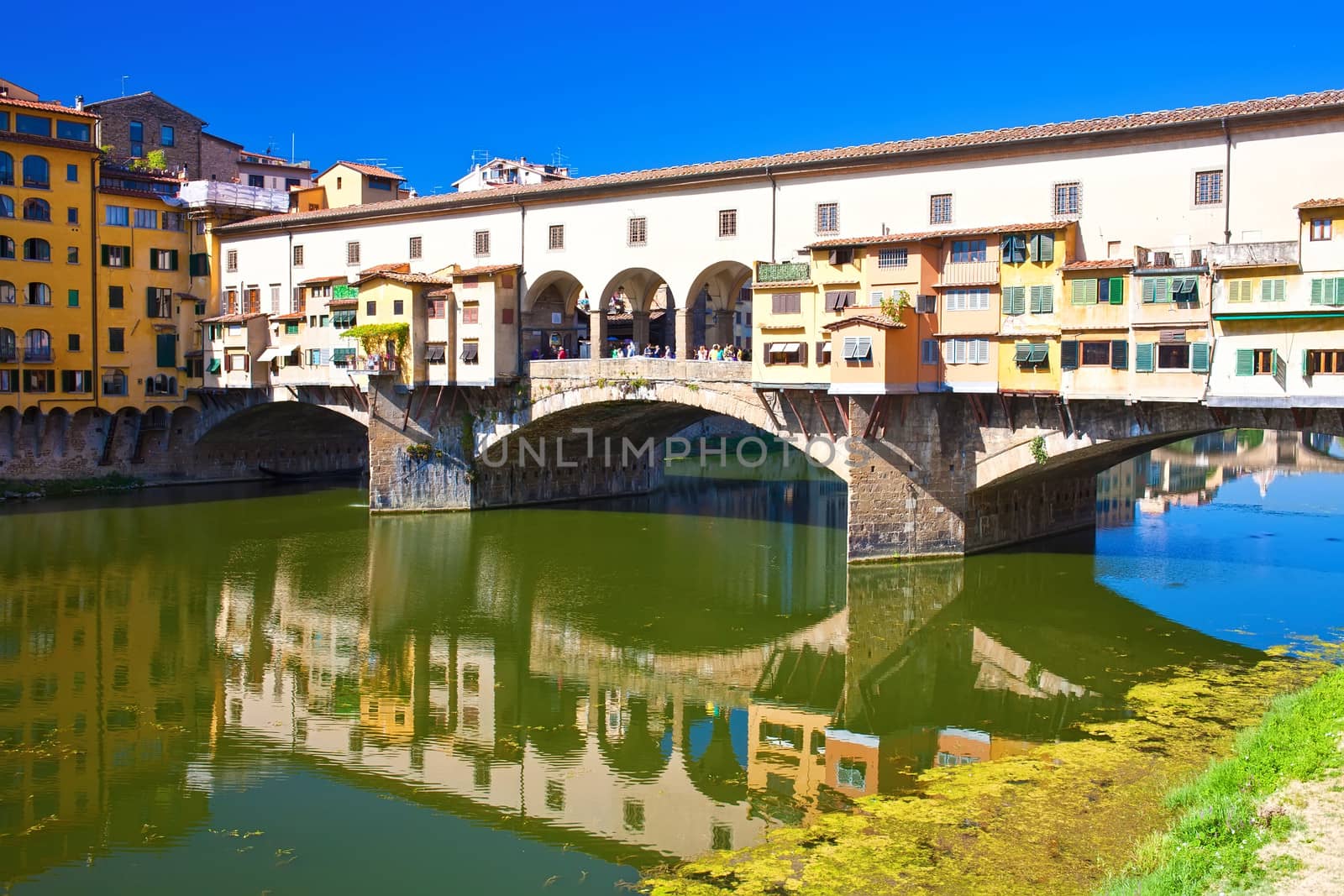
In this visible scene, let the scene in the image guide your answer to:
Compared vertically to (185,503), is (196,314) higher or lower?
higher

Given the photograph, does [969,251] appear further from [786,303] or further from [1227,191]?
[1227,191]

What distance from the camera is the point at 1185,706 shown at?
2005 centimetres

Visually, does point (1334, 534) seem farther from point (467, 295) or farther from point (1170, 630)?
point (467, 295)

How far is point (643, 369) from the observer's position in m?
36.9

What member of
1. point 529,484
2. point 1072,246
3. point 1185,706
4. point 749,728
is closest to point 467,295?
point 529,484

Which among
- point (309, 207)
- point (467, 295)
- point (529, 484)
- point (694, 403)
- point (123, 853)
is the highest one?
point (309, 207)

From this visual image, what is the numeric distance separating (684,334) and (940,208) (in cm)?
872

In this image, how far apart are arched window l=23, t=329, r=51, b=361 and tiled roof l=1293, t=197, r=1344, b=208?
42.0 meters

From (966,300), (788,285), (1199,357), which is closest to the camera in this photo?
(1199,357)

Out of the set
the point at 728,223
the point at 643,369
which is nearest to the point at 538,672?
the point at 643,369

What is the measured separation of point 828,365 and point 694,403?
5153 mm

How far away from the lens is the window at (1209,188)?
27234 millimetres

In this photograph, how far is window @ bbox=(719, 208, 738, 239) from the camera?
34844mm

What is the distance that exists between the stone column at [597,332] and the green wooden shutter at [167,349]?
20570 millimetres
